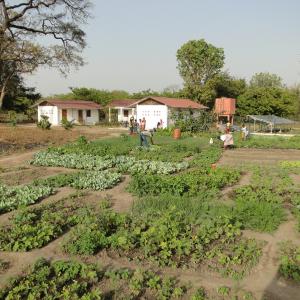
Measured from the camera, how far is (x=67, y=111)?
48.6 m

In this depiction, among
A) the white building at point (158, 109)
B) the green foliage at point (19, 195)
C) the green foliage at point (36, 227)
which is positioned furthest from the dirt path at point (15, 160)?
the white building at point (158, 109)

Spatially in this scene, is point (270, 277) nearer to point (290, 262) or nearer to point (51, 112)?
point (290, 262)

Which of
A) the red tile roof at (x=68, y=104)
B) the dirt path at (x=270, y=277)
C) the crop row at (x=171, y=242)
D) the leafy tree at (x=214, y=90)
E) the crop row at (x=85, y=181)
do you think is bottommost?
the dirt path at (x=270, y=277)

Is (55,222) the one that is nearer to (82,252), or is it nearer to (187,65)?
(82,252)

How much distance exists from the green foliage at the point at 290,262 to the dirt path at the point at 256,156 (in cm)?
1009

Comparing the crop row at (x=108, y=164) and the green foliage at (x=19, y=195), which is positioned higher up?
the crop row at (x=108, y=164)

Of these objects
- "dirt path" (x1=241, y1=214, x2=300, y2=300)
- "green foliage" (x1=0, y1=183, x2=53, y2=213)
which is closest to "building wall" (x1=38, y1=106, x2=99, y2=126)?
"green foliage" (x1=0, y1=183, x2=53, y2=213)

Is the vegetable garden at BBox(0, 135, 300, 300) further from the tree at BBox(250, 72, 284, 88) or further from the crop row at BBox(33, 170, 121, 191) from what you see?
the tree at BBox(250, 72, 284, 88)

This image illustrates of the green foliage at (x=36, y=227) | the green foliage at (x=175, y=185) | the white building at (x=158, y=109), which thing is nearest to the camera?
the green foliage at (x=36, y=227)

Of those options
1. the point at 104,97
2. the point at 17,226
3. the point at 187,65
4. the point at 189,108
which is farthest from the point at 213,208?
the point at 104,97

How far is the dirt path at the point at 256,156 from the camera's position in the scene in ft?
58.3

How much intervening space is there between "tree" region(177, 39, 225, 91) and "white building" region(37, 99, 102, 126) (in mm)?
12970

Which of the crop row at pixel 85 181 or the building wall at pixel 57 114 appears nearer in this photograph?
the crop row at pixel 85 181

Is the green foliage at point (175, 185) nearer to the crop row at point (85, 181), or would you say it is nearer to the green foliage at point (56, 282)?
the crop row at point (85, 181)
